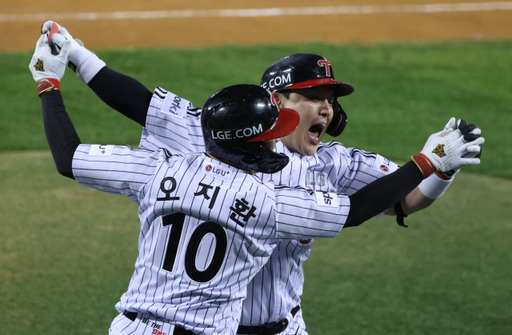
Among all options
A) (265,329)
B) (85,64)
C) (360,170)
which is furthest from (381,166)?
(85,64)

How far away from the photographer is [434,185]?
365 centimetres

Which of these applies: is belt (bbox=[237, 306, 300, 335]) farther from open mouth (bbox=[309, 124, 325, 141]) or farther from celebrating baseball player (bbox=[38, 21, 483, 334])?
open mouth (bbox=[309, 124, 325, 141])

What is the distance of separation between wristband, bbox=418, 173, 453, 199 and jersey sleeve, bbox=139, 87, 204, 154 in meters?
1.12

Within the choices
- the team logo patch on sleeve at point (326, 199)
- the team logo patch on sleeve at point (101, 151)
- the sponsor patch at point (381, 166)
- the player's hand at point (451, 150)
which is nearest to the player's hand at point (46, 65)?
the team logo patch on sleeve at point (101, 151)

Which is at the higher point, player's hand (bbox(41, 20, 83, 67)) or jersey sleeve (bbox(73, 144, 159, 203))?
player's hand (bbox(41, 20, 83, 67))

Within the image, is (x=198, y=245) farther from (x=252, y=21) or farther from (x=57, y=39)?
(x=252, y=21)

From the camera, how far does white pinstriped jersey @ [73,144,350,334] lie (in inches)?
124

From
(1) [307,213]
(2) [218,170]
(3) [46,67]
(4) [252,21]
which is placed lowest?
(1) [307,213]

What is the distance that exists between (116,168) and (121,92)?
2.36 feet

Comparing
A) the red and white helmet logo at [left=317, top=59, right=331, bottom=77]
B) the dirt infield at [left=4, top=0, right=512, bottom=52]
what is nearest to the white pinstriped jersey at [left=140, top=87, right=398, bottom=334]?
the red and white helmet logo at [left=317, top=59, right=331, bottom=77]

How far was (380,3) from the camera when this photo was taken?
15602 mm

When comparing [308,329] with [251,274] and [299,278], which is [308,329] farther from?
[251,274]

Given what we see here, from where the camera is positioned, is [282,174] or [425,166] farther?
[282,174]

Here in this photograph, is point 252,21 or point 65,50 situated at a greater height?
point 252,21
